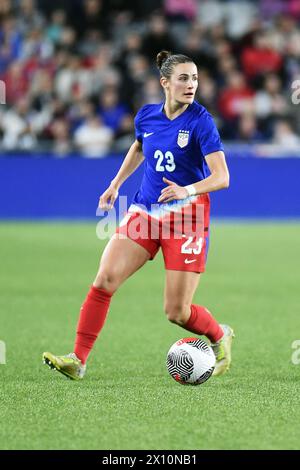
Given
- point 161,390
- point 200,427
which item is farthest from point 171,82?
point 200,427

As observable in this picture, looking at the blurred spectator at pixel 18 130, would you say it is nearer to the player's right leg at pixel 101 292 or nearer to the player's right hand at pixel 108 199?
→ the player's right hand at pixel 108 199

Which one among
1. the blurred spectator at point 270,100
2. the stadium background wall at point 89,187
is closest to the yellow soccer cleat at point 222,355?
the stadium background wall at point 89,187

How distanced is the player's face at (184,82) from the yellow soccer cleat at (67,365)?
5.63ft

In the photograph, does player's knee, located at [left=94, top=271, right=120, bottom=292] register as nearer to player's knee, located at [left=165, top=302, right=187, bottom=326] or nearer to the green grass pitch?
player's knee, located at [left=165, top=302, right=187, bottom=326]

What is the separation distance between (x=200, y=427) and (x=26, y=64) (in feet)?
44.3

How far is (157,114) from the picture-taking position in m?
6.91

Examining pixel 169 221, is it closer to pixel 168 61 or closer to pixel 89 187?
pixel 168 61

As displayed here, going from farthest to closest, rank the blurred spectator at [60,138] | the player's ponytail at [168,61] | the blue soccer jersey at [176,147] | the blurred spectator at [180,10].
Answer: the blurred spectator at [180,10] → the blurred spectator at [60,138] → the player's ponytail at [168,61] → the blue soccer jersey at [176,147]

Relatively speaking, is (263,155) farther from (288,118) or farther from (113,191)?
(113,191)

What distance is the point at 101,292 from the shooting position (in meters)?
6.78

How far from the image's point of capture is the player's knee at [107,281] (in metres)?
6.71

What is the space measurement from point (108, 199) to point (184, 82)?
3.04ft

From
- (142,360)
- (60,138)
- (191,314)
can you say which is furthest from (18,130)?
(191,314)
